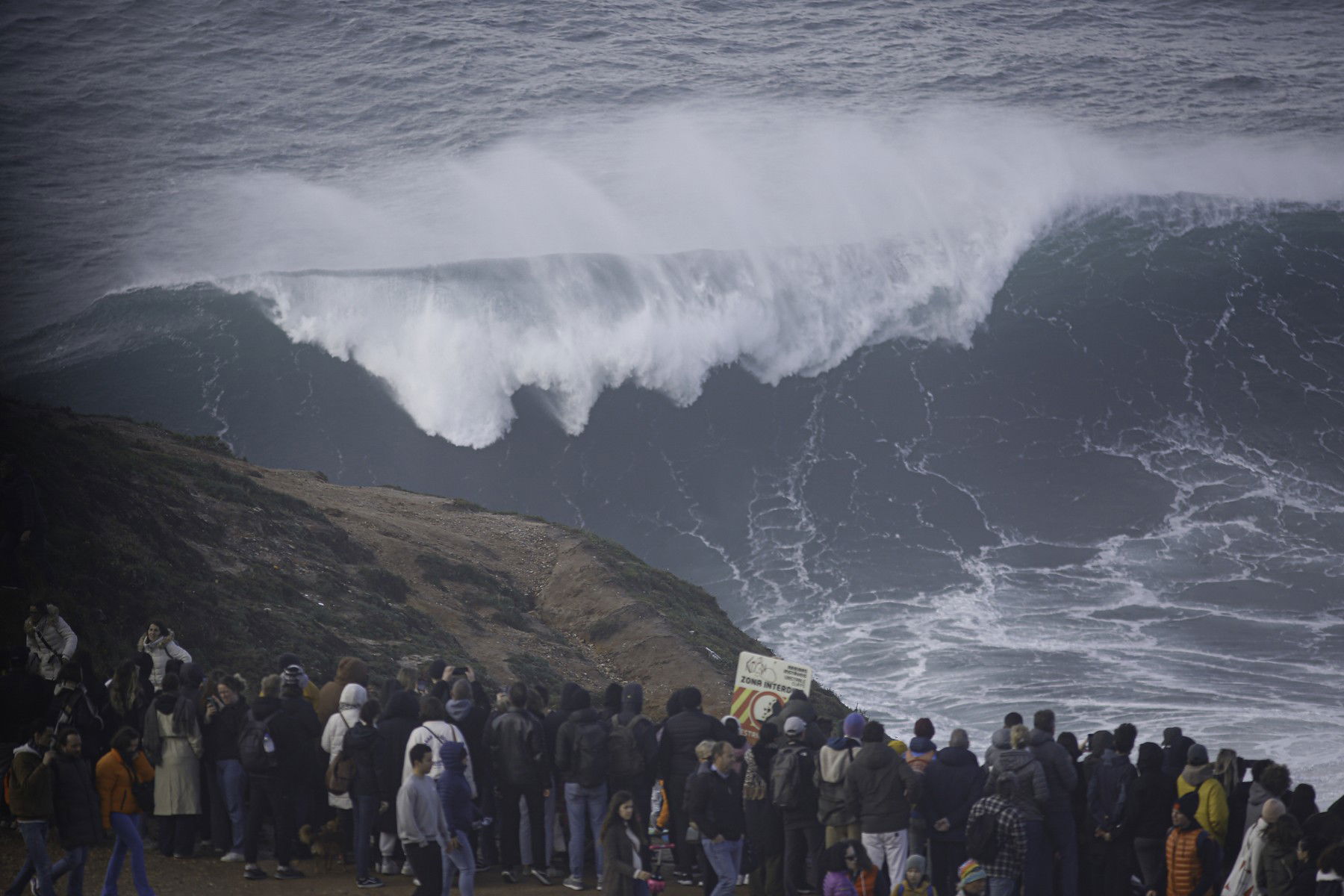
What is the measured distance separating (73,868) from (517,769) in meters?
2.78

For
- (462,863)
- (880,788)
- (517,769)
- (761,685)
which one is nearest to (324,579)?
(761,685)

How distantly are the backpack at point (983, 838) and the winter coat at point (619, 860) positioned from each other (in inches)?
82.3

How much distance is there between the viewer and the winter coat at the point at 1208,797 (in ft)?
28.0

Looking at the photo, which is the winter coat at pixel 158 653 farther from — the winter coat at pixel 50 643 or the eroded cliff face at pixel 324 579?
the eroded cliff face at pixel 324 579

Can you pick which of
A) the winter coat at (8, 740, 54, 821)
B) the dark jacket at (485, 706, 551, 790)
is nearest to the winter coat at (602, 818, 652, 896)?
the dark jacket at (485, 706, 551, 790)

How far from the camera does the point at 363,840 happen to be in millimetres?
8992

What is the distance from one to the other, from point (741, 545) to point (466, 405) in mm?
7617

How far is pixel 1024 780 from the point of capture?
8.48 meters

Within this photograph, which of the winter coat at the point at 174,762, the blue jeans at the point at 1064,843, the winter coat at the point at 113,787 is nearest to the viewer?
the winter coat at the point at 113,787

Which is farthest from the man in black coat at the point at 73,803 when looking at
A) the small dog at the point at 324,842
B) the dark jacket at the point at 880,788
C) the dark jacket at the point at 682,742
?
the dark jacket at the point at 880,788

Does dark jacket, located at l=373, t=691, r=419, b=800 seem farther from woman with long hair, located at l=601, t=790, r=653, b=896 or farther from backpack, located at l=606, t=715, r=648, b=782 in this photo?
woman with long hair, located at l=601, t=790, r=653, b=896

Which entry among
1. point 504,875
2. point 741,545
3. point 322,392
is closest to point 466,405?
point 322,392

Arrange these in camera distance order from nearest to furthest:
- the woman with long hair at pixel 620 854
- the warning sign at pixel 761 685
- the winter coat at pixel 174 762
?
the woman with long hair at pixel 620 854, the winter coat at pixel 174 762, the warning sign at pixel 761 685

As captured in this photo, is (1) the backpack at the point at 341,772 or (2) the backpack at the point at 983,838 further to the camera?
(1) the backpack at the point at 341,772
